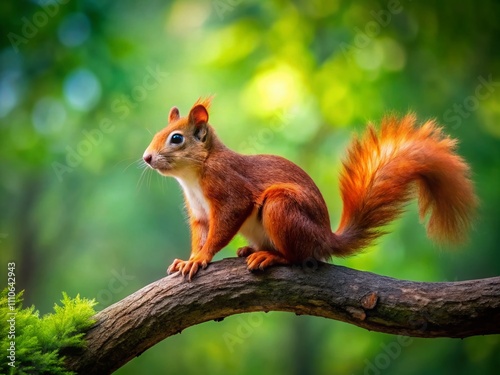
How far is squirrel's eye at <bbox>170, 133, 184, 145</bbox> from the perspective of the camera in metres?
2.20

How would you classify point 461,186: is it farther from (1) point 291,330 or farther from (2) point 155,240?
(2) point 155,240

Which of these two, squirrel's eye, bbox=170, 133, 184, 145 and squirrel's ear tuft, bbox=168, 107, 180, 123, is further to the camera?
squirrel's ear tuft, bbox=168, 107, 180, 123

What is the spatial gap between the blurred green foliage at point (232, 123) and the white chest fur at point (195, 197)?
6.00 feet

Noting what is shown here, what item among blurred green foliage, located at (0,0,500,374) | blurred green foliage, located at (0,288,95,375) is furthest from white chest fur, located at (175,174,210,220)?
blurred green foliage, located at (0,0,500,374)

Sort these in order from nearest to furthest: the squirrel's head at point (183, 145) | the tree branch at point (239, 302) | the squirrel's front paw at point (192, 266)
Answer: the tree branch at point (239, 302)
the squirrel's front paw at point (192, 266)
the squirrel's head at point (183, 145)

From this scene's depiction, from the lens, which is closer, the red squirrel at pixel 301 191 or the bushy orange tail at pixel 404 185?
the red squirrel at pixel 301 191

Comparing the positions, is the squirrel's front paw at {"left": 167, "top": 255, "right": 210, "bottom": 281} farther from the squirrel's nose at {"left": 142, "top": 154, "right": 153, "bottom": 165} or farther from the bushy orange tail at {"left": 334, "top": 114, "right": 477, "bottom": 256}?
the bushy orange tail at {"left": 334, "top": 114, "right": 477, "bottom": 256}

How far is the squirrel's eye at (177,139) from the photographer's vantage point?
220cm

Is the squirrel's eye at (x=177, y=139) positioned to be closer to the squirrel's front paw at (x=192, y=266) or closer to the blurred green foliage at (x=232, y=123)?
the squirrel's front paw at (x=192, y=266)

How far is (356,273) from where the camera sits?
2029 millimetres

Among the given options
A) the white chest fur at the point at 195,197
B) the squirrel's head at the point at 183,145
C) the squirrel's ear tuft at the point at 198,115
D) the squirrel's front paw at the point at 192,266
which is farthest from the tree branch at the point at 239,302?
the squirrel's ear tuft at the point at 198,115

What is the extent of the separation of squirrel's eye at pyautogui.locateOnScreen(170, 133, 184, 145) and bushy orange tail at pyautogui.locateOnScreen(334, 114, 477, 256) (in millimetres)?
656

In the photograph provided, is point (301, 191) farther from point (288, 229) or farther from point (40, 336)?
point (40, 336)

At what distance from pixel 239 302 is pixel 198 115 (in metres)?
0.73
